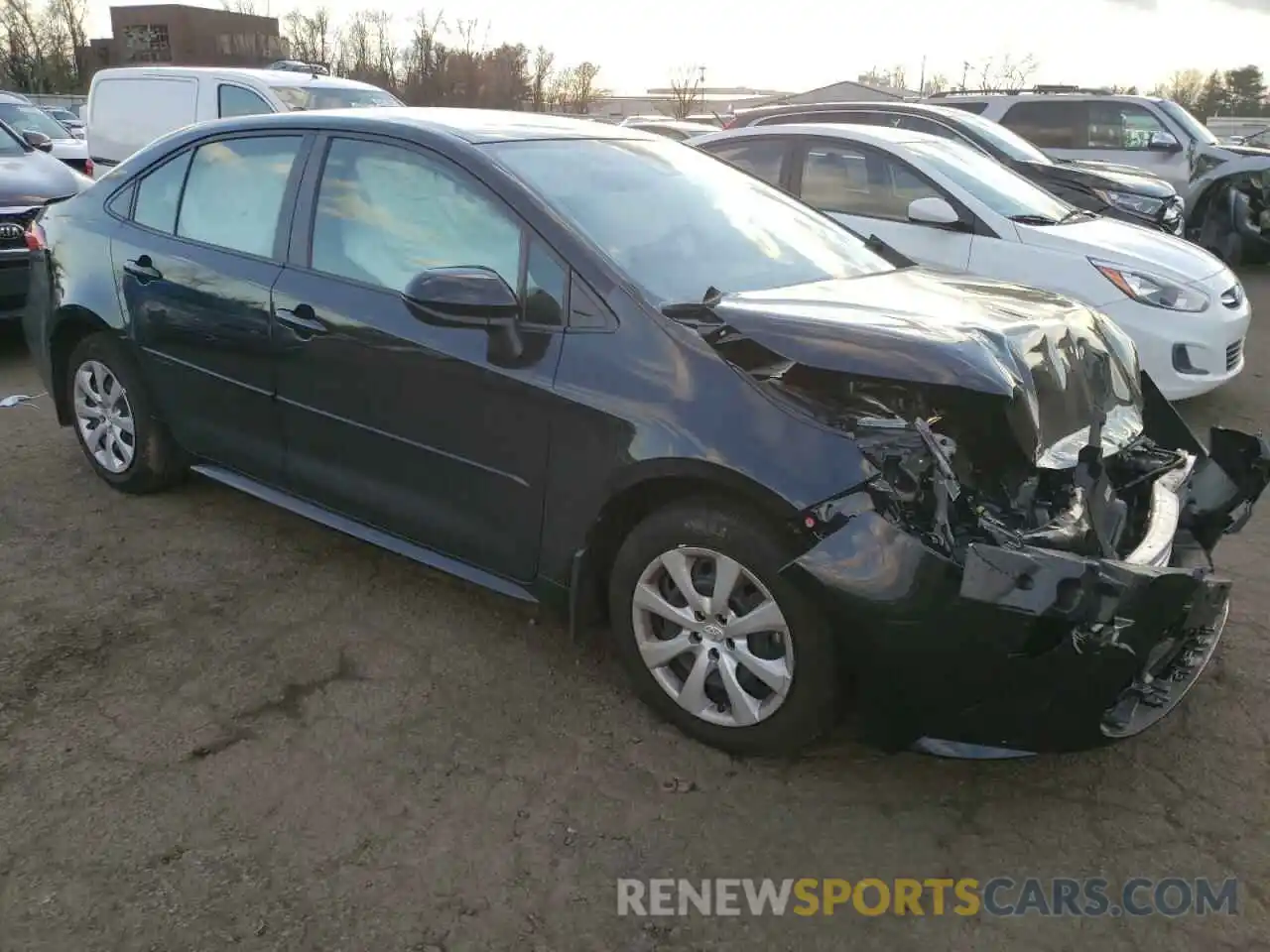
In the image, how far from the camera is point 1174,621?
7.98 ft


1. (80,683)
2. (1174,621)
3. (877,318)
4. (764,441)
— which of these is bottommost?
(80,683)

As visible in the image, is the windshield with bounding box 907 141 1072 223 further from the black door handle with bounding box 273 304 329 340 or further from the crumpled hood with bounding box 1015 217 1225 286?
the black door handle with bounding box 273 304 329 340

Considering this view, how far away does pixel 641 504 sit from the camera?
294cm

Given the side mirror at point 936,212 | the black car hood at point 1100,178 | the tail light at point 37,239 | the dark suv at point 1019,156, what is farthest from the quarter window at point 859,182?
the tail light at point 37,239

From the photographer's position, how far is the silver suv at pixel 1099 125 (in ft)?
40.0

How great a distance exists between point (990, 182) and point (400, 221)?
4.41 metres

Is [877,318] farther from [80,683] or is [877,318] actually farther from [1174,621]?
[80,683]

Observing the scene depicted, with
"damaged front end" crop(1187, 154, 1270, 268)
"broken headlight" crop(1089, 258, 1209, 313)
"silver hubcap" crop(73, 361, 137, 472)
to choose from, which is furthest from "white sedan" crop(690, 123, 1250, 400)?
"damaged front end" crop(1187, 154, 1270, 268)

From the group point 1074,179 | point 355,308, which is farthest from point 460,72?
point 355,308

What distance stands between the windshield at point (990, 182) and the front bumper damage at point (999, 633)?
411 cm

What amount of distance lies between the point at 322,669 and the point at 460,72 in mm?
50053

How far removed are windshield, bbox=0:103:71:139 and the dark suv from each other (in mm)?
9854

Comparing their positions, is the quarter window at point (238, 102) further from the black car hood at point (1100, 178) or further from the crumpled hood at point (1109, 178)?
the crumpled hood at point (1109, 178)

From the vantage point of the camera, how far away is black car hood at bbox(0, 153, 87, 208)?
7145mm
